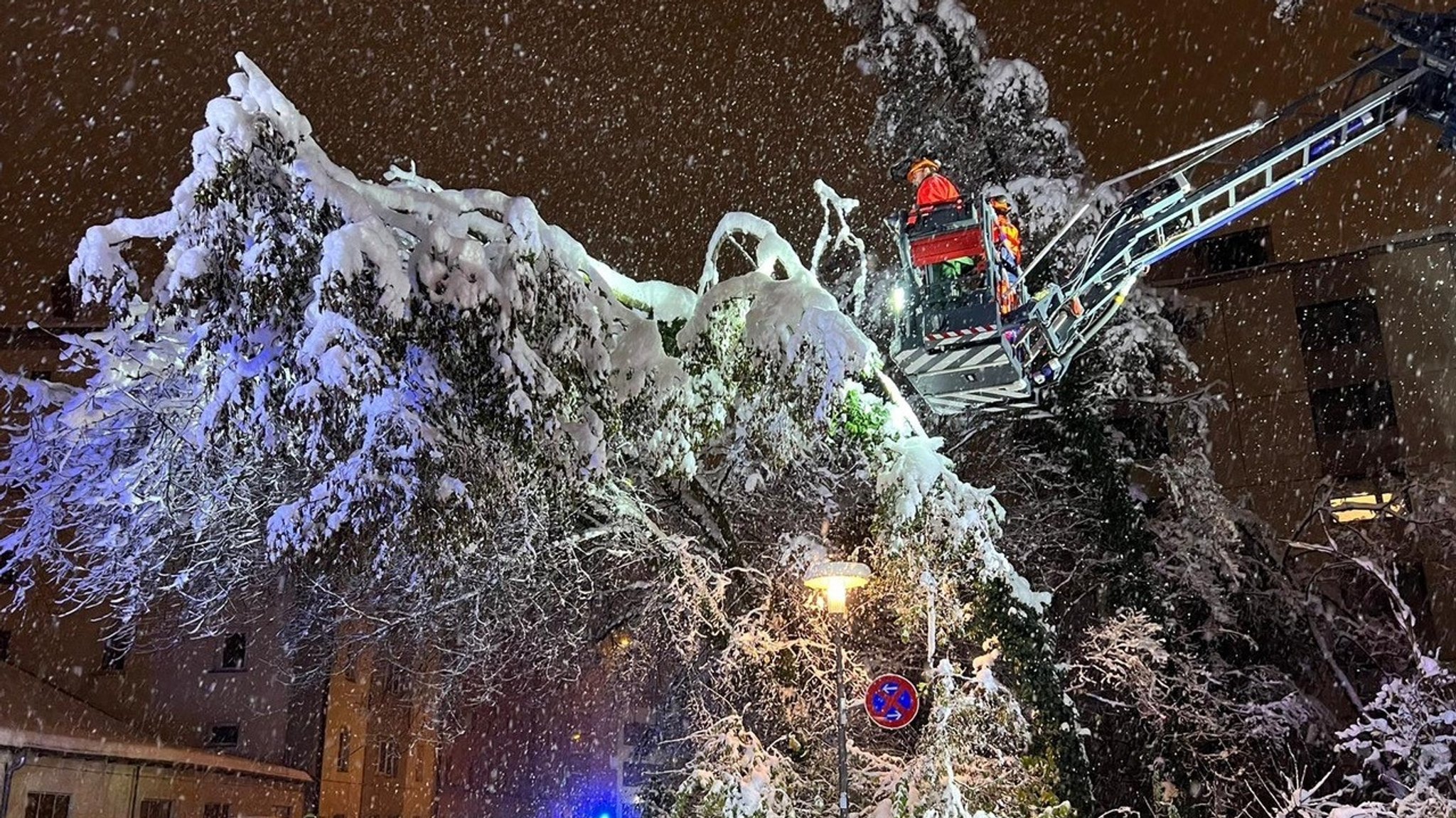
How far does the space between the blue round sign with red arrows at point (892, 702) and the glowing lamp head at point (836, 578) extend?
2.92 ft

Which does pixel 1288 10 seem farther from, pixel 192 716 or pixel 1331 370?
pixel 192 716

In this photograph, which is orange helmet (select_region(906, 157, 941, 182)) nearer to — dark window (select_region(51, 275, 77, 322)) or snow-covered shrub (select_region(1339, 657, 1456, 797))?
snow-covered shrub (select_region(1339, 657, 1456, 797))

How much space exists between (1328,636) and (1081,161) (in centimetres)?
931

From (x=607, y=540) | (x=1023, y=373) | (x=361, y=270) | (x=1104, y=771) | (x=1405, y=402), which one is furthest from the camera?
(x=1405, y=402)

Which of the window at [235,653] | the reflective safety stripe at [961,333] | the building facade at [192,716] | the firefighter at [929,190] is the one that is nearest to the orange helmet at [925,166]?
the firefighter at [929,190]

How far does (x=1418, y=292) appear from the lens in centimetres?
2828

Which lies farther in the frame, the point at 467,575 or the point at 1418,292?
the point at 1418,292

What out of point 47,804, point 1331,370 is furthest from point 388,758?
point 1331,370

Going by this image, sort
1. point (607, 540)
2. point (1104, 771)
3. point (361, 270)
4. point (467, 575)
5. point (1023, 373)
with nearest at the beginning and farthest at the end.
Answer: point (361, 270), point (1023, 373), point (467, 575), point (607, 540), point (1104, 771)

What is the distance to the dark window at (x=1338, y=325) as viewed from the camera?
28.8 meters

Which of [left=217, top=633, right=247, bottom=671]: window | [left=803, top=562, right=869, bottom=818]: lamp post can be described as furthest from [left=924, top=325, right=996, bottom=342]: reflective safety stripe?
[left=217, top=633, right=247, bottom=671]: window

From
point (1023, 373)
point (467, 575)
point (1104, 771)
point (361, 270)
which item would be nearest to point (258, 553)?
point (467, 575)

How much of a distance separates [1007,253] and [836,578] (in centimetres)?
357

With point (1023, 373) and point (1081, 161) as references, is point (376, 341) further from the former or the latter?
point (1081, 161)
